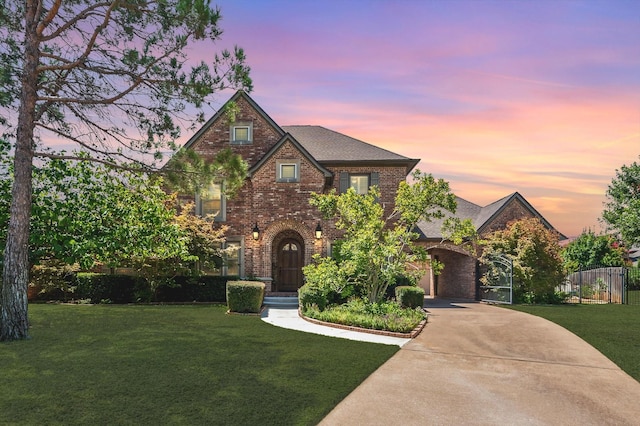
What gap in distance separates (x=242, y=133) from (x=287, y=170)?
3.48 meters

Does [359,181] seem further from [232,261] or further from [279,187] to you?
[232,261]

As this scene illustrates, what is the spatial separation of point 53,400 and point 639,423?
7.67 m

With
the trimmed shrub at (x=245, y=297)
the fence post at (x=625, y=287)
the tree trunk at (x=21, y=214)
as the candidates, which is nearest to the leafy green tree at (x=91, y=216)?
the tree trunk at (x=21, y=214)

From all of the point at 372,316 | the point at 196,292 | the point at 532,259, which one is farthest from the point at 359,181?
the point at 372,316

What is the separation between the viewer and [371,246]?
46.1 ft

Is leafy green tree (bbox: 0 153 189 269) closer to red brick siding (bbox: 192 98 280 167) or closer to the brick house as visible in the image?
the brick house

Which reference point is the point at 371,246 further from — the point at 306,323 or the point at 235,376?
the point at 235,376

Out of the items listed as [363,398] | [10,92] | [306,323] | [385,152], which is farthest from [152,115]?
[385,152]

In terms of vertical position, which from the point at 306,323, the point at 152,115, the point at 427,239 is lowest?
the point at 306,323

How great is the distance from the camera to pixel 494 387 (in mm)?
7000

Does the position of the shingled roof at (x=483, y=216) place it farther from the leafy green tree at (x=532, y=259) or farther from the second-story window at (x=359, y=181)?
the second-story window at (x=359, y=181)

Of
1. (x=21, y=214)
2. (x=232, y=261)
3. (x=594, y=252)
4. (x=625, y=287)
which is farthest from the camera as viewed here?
(x=594, y=252)

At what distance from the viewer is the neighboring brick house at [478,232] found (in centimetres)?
2342

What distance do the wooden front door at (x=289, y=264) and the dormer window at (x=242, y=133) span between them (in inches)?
213
